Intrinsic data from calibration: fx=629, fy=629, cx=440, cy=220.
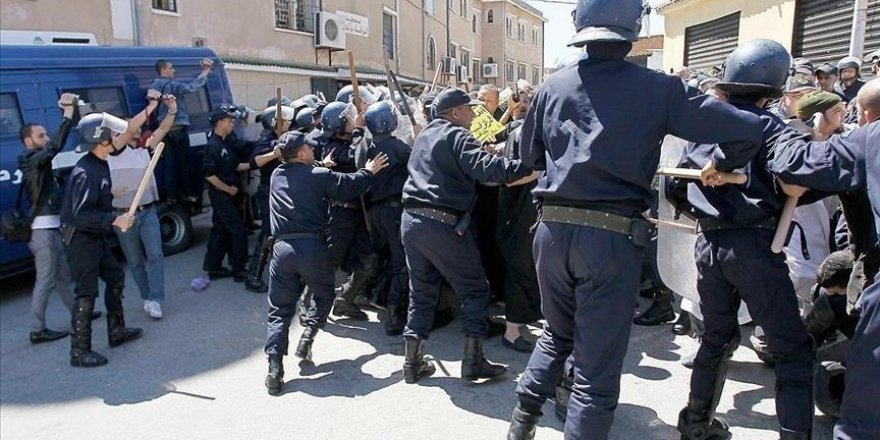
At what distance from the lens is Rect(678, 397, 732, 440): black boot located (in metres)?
3.11

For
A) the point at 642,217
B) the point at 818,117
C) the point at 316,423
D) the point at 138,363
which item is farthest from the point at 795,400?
the point at 138,363

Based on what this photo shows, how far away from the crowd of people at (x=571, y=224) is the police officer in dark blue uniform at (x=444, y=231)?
0.01 meters

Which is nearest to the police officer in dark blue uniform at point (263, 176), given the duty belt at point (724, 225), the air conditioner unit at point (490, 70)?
the duty belt at point (724, 225)

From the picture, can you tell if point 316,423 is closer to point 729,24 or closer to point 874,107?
point 874,107

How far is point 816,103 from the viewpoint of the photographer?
3596 mm

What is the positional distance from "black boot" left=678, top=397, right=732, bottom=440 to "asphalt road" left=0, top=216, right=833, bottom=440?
17 cm

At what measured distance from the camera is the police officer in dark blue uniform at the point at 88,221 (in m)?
4.42

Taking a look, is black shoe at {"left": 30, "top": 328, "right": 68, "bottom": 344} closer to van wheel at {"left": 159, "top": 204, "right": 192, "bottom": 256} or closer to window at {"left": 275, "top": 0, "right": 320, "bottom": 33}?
van wheel at {"left": 159, "top": 204, "right": 192, "bottom": 256}

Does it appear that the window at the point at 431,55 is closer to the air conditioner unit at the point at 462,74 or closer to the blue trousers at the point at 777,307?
the air conditioner unit at the point at 462,74

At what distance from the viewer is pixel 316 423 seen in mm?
3623

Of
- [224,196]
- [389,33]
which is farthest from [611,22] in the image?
[389,33]

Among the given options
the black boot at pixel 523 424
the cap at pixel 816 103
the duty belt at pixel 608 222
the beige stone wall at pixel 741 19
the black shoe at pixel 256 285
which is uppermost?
the beige stone wall at pixel 741 19

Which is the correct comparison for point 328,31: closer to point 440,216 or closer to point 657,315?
point 657,315

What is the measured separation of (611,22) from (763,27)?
1023 centimetres
